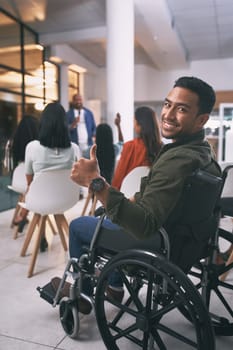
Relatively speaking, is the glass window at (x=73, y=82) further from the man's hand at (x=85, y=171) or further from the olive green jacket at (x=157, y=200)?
the olive green jacket at (x=157, y=200)

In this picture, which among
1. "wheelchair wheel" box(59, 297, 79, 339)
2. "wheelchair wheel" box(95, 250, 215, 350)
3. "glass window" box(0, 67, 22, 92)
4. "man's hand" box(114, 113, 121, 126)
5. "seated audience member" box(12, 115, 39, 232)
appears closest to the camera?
"wheelchair wheel" box(95, 250, 215, 350)

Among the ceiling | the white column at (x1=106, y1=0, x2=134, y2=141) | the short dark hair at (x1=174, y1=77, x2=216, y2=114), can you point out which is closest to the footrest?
the short dark hair at (x1=174, y1=77, x2=216, y2=114)

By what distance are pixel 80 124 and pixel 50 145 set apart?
256 cm

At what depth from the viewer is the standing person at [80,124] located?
4.70 meters

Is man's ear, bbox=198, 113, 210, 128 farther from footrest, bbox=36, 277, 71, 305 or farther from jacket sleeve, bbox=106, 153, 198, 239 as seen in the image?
footrest, bbox=36, 277, 71, 305

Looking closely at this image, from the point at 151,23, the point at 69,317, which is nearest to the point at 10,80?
the point at 151,23

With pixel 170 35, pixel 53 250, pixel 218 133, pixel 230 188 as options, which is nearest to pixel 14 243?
pixel 53 250

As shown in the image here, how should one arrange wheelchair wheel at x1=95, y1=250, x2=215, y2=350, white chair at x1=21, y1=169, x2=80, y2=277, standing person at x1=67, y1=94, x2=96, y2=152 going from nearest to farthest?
1. wheelchair wheel at x1=95, y1=250, x2=215, y2=350
2. white chair at x1=21, y1=169, x2=80, y2=277
3. standing person at x1=67, y1=94, x2=96, y2=152

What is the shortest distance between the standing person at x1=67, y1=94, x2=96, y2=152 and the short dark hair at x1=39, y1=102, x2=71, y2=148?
2.30 meters

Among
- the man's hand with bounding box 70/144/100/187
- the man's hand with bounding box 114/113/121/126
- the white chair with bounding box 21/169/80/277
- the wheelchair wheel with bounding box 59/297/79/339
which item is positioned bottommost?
the wheelchair wheel with bounding box 59/297/79/339

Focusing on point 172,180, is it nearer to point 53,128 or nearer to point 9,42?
point 53,128

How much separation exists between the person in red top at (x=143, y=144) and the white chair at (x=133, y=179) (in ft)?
0.31

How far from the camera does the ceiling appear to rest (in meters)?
4.73

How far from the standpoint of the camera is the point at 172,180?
109 cm
